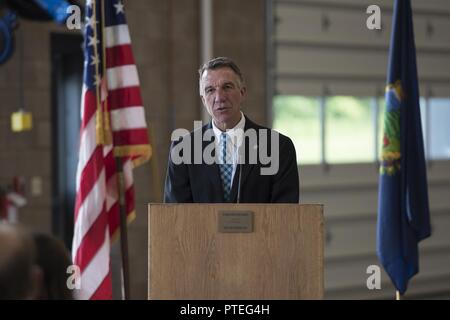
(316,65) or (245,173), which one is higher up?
(316,65)

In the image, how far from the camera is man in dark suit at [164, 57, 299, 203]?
9.62ft

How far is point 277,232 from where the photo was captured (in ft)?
7.74

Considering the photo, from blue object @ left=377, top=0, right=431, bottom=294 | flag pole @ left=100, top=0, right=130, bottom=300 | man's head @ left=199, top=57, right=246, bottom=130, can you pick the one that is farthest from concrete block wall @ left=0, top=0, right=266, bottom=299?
man's head @ left=199, top=57, right=246, bottom=130

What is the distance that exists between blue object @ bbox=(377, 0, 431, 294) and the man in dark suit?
182 centimetres

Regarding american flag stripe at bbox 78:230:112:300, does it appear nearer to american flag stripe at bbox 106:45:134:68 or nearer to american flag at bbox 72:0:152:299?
american flag at bbox 72:0:152:299

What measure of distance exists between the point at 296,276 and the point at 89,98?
250 centimetres

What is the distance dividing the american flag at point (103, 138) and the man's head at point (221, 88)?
1671mm

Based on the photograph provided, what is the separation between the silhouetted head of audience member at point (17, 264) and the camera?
54.1 inches

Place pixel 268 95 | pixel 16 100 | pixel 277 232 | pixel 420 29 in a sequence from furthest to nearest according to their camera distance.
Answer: pixel 420 29, pixel 268 95, pixel 16 100, pixel 277 232

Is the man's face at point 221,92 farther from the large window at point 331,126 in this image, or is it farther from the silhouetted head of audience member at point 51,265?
the large window at point 331,126

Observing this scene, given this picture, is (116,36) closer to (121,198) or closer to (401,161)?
(121,198)

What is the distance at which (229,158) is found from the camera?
304 centimetres
